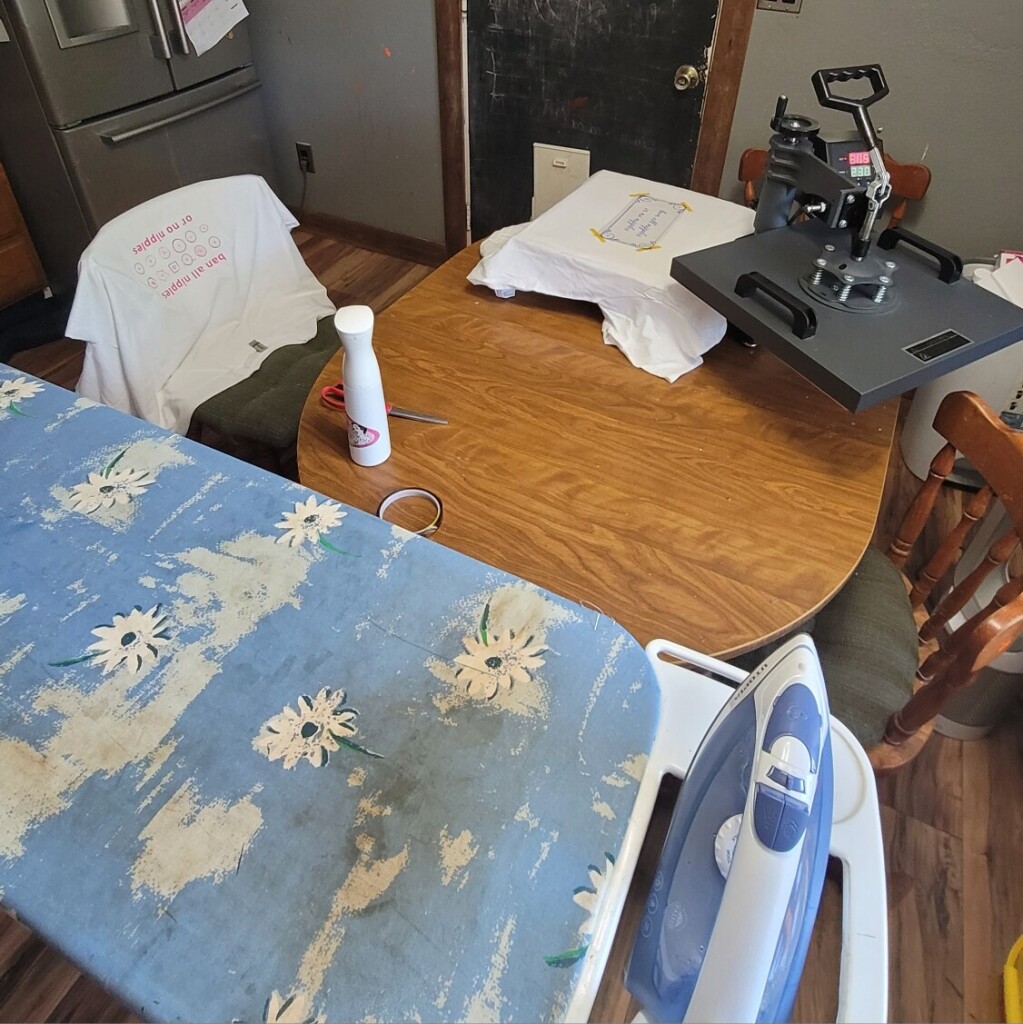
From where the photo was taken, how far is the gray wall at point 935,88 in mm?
1775

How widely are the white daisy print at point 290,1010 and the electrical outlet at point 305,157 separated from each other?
3.07 metres

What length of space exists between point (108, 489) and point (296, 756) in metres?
0.40

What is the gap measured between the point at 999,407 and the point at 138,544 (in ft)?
6.15

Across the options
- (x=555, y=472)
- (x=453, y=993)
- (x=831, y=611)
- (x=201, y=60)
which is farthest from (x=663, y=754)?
(x=201, y=60)

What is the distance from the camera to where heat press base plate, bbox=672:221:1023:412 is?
0.98 metres

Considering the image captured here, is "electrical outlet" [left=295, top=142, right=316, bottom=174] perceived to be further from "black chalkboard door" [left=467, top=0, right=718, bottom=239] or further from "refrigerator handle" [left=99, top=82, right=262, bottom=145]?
"black chalkboard door" [left=467, top=0, right=718, bottom=239]

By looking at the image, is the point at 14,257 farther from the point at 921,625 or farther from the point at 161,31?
the point at 921,625

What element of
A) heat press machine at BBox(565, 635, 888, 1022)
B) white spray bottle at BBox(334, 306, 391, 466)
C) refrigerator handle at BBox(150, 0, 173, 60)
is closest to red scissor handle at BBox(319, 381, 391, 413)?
white spray bottle at BBox(334, 306, 391, 466)

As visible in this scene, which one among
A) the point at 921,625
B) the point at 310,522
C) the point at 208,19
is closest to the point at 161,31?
the point at 208,19

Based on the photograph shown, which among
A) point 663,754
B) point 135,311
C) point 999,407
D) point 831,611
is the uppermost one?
point 663,754

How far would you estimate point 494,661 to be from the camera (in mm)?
636

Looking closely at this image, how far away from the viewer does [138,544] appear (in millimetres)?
733

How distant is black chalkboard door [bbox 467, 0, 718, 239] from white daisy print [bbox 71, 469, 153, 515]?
1994 millimetres

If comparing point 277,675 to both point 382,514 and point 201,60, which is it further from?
point 201,60
